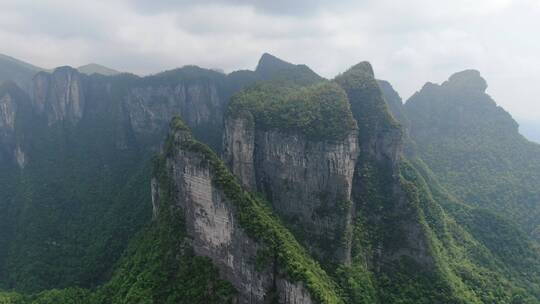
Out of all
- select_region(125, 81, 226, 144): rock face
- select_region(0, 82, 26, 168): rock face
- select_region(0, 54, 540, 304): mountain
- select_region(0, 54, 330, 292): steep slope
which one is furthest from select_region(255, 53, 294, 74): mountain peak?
select_region(0, 82, 26, 168): rock face

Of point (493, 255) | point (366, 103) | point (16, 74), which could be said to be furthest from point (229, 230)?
point (16, 74)

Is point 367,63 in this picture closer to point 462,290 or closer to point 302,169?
point 302,169

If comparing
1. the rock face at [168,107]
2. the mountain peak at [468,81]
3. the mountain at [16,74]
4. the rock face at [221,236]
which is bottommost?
the rock face at [221,236]

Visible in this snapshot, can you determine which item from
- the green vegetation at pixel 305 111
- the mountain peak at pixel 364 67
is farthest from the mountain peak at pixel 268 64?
the green vegetation at pixel 305 111

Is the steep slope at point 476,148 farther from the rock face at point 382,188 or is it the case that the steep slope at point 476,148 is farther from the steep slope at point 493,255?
the rock face at point 382,188

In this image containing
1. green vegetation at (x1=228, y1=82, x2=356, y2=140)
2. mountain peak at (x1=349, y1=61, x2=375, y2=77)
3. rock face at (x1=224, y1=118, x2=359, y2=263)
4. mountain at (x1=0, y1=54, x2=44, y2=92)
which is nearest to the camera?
rock face at (x1=224, y1=118, x2=359, y2=263)

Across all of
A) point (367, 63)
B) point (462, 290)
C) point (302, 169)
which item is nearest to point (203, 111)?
point (367, 63)

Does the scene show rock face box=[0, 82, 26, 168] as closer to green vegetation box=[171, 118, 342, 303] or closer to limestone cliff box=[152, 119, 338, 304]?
limestone cliff box=[152, 119, 338, 304]
